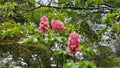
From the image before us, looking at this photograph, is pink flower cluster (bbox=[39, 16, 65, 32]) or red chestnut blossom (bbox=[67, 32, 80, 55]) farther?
pink flower cluster (bbox=[39, 16, 65, 32])

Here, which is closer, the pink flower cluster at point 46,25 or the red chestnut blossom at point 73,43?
the red chestnut blossom at point 73,43

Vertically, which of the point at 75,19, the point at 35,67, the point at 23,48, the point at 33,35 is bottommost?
the point at 35,67

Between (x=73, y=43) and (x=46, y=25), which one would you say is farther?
(x=46, y=25)

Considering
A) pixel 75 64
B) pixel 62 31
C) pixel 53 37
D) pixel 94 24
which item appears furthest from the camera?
pixel 94 24

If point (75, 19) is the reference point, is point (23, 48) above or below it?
below

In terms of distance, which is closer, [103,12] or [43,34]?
[43,34]

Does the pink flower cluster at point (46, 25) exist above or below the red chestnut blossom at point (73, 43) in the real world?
above

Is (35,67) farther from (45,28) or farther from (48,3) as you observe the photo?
(45,28)

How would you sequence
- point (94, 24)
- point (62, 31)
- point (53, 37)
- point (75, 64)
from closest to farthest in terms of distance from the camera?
point (75, 64) → point (53, 37) → point (62, 31) → point (94, 24)

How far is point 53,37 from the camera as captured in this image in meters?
2.71

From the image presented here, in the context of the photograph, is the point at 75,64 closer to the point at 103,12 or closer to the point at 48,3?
the point at 103,12

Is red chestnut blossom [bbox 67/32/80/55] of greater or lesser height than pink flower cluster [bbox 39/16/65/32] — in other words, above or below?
below

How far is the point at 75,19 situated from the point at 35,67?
132cm

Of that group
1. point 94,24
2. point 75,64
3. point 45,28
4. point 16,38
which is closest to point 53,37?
point 45,28
